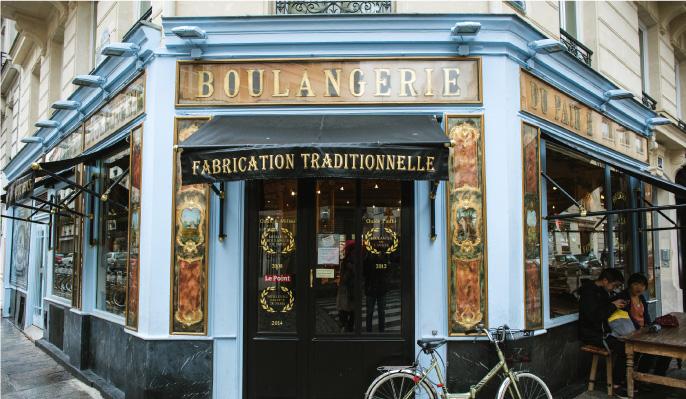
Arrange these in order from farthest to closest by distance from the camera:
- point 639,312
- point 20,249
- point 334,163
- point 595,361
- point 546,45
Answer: point 20,249, point 639,312, point 595,361, point 546,45, point 334,163

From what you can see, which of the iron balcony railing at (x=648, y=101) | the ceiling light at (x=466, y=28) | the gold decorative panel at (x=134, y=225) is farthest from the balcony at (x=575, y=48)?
the gold decorative panel at (x=134, y=225)

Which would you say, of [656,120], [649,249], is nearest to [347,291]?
[649,249]

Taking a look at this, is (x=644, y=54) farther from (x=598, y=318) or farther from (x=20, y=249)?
(x=20, y=249)

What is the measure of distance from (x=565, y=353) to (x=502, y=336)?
1.94 m

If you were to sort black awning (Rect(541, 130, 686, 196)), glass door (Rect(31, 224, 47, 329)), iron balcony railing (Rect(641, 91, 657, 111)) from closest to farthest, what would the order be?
1. black awning (Rect(541, 130, 686, 196))
2. iron balcony railing (Rect(641, 91, 657, 111))
3. glass door (Rect(31, 224, 47, 329))

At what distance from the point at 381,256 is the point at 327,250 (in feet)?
2.04

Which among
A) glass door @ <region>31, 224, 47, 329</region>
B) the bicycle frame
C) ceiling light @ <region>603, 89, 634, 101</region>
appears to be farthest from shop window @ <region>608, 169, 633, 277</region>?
glass door @ <region>31, 224, 47, 329</region>

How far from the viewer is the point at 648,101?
34.9ft

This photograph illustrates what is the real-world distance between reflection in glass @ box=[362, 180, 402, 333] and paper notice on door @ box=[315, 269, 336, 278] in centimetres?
36

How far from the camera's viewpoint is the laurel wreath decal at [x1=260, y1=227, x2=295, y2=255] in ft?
19.5

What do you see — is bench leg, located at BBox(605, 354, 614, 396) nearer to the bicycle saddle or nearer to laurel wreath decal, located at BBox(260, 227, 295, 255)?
the bicycle saddle

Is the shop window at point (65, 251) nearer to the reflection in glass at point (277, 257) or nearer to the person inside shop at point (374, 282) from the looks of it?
the reflection in glass at point (277, 257)

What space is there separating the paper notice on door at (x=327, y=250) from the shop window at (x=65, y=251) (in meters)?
4.61

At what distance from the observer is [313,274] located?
19.3ft
